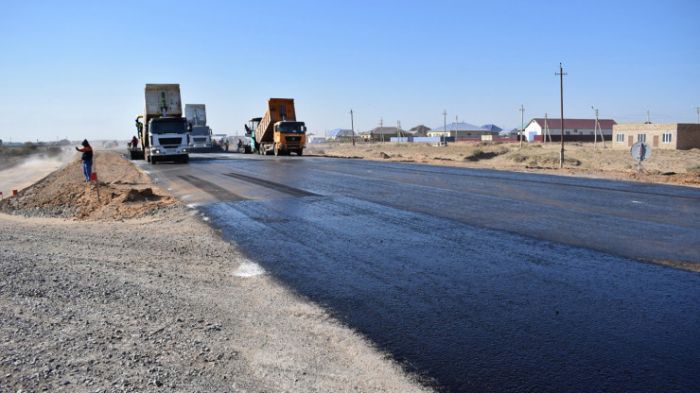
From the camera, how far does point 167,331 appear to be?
5.20m

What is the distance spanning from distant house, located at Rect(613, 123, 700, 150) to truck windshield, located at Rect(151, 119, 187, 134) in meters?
49.3

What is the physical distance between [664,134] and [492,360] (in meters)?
66.9

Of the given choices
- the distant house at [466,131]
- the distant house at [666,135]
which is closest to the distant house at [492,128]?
the distant house at [466,131]

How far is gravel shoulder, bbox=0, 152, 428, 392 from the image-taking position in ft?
13.6

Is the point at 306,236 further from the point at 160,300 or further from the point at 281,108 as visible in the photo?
the point at 281,108

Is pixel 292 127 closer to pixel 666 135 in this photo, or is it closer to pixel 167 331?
pixel 167 331

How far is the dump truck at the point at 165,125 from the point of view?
35.7m

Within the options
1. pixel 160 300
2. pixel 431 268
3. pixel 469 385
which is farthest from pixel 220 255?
pixel 469 385

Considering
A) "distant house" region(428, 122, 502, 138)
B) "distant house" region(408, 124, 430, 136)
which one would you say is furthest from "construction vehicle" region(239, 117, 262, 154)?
"distant house" region(408, 124, 430, 136)

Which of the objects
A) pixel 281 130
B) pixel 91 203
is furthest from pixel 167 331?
pixel 281 130

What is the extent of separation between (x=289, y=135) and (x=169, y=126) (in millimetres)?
10794

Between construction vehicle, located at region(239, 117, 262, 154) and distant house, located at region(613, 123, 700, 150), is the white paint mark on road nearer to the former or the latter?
construction vehicle, located at region(239, 117, 262, 154)

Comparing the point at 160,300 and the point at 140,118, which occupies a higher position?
the point at 140,118

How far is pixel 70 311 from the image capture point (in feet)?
18.5
